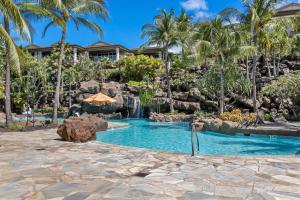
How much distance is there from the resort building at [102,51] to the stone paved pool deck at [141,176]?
41.5 m

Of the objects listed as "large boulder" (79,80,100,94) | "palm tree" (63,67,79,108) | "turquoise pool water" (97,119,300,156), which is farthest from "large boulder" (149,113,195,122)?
"palm tree" (63,67,79,108)

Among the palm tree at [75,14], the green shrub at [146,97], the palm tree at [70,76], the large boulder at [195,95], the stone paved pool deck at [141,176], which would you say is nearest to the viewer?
the stone paved pool deck at [141,176]

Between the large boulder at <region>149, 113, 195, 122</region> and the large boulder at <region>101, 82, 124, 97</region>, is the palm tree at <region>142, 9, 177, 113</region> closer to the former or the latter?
the large boulder at <region>149, 113, 195, 122</region>

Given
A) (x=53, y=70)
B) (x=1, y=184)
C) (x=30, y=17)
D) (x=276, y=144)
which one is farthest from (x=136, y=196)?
(x=53, y=70)

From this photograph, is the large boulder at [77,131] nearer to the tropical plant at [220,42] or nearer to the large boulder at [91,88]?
the tropical plant at [220,42]

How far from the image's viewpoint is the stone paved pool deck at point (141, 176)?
480cm

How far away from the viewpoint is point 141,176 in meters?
5.91

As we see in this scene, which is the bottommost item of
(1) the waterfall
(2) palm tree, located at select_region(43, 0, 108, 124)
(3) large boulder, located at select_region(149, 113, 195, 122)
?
(3) large boulder, located at select_region(149, 113, 195, 122)

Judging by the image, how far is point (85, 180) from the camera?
18.3 feet

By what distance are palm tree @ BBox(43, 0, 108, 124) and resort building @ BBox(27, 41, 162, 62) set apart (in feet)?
99.0

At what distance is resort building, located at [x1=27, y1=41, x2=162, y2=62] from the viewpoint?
48.8 m

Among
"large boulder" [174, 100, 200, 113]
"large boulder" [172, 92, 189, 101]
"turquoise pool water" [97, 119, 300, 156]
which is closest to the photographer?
"turquoise pool water" [97, 119, 300, 156]

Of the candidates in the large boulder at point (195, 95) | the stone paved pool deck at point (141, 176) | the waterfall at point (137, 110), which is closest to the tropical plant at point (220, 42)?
the large boulder at point (195, 95)

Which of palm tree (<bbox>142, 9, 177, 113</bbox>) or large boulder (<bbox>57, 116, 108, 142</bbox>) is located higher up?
palm tree (<bbox>142, 9, 177, 113</bbox>)
